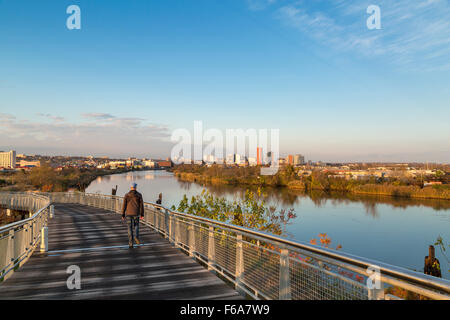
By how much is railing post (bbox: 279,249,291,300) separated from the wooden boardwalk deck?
1.17m

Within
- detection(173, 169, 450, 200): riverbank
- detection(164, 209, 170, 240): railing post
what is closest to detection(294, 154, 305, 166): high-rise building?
detection(173, 169, 450, 200): riverbank

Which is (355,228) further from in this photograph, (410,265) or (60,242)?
(60,242)

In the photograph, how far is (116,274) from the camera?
21.1 ft

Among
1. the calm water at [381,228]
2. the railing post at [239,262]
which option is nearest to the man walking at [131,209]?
the railing post at [239,262]

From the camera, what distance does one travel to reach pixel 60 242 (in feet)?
33.7

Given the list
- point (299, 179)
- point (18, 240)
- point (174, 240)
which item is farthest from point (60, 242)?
point (299, 179)

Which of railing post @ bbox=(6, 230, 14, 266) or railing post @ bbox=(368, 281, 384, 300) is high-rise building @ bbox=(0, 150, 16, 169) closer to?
railing post @ bbox=(6, 230, 14, 266)

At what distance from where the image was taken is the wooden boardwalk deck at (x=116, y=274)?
5.28 metres

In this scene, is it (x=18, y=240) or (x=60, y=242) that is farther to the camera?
(x=60, y=242)

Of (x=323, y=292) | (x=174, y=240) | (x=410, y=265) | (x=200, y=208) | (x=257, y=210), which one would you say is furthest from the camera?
(x=410, y=265)

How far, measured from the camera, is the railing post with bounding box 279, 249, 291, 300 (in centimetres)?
412

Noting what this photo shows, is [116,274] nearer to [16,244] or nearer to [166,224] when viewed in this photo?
[16,244]

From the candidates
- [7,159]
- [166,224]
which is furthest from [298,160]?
[166,224]
